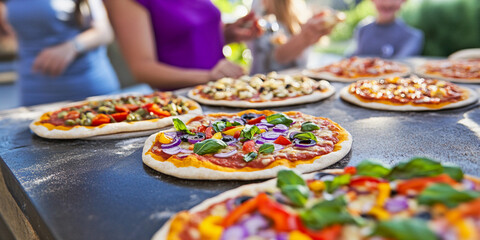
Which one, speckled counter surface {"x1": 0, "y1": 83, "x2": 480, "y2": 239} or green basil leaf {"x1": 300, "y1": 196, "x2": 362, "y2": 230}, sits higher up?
green basil leaf {"x1": 300, "y1": 196, "x2": 362, "y2": 230}

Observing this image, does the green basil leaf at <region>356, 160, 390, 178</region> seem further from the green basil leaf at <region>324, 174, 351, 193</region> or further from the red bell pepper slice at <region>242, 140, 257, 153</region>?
the red bell pepper slice at <region>242, 140, 257, 153</region>

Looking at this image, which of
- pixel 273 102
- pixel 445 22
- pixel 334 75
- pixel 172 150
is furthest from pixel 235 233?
pixel 445 22

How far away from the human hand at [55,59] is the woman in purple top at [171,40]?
1.68ft

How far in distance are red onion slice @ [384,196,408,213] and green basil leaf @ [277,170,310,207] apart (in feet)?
0.70

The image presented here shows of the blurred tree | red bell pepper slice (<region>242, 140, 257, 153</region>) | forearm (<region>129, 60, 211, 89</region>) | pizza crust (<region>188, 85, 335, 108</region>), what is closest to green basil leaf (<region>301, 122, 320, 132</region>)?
red bell pepper slice (<region>242, 140, 257, 153</region>)

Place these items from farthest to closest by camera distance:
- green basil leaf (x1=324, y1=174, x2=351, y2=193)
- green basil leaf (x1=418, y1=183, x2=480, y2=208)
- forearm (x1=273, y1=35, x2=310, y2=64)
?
1. forearm (x1=273, y1=35, x2=310, y2=64)
2. green basil leaf (x1=324, y1=174, x2=351, y2=193)
3. green basil leaf (x1=418, y1=183, x2=480, y2=208)

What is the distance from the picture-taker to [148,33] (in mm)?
2986

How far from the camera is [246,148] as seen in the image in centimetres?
175

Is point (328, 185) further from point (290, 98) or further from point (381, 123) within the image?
point (290, 98)

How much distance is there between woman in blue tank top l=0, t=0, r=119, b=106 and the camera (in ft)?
10.8

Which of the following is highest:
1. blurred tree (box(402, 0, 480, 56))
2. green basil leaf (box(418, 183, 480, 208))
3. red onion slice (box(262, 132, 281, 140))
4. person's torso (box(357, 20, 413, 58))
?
green basil leaf (box(418, 183, 480, 208))

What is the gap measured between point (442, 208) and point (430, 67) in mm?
2951

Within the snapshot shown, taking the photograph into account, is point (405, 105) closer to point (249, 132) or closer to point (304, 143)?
point (304, 143)

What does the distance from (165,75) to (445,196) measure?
2.47 metres
